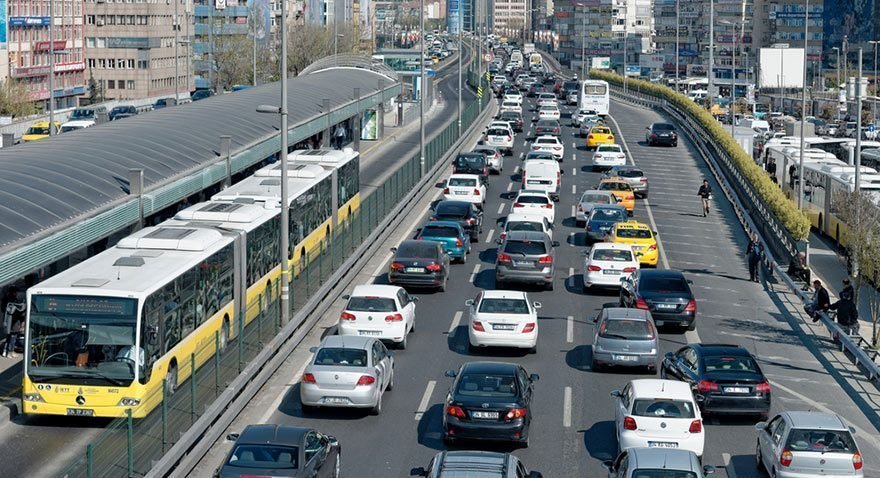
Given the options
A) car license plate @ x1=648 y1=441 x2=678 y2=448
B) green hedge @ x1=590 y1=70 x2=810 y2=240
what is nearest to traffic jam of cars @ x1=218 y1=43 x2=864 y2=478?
car license plate @ x1=648 y1=441 x2=678 y2=448

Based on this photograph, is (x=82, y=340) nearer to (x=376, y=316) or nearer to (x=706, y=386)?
(x=376, y=316)

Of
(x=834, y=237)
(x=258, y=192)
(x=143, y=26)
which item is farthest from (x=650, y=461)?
(x=143, y=26)

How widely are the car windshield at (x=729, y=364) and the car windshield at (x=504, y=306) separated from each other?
18.5 ft

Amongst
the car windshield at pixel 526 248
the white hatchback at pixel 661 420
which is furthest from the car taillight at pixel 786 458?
the car windshield at pixel 526 248

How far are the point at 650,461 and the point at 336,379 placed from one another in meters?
7.56

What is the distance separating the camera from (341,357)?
2527 cm

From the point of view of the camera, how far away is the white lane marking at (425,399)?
2600 centimetres

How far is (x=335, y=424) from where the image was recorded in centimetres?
2519

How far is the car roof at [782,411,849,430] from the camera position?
21344mm

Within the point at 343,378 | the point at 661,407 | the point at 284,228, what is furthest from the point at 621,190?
the point at 661,407

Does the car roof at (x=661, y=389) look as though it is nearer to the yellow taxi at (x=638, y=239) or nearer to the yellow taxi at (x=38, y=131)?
the yellow taxi at (x=638, y=239)

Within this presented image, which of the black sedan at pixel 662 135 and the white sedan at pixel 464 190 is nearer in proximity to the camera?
the white sedan at pixel 464 190

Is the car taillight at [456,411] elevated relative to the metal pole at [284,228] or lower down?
lower down

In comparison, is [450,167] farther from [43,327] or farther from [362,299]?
[43,327]
